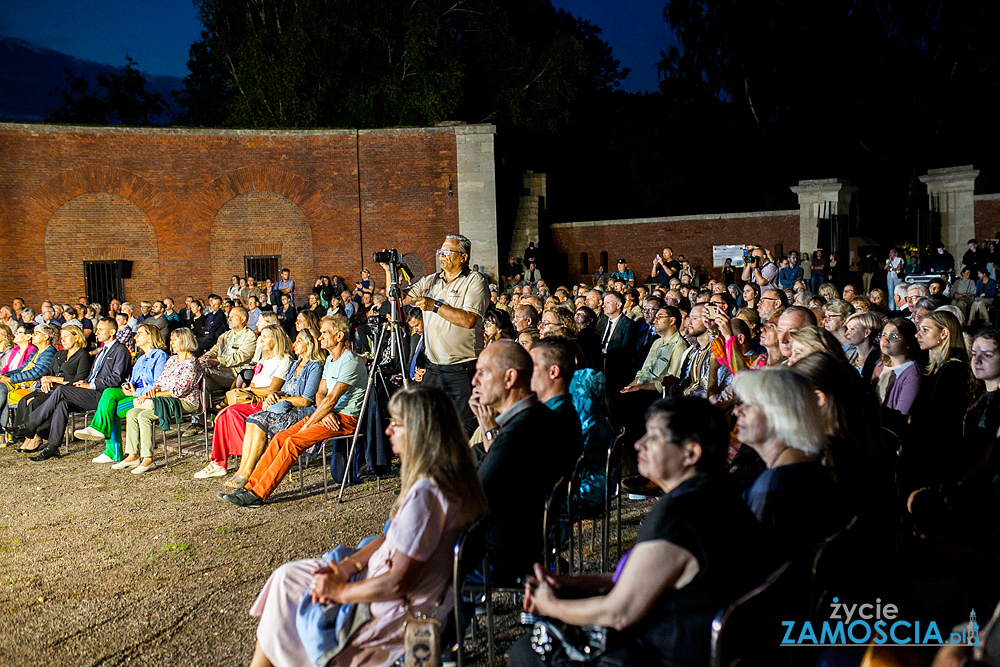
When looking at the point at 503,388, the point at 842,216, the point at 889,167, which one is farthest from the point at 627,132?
the point at 503,388

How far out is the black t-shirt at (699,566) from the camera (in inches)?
85.5

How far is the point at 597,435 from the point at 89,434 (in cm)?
557

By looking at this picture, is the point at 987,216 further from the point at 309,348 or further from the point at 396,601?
the point at 396,601

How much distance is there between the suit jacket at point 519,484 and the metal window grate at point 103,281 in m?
18.3

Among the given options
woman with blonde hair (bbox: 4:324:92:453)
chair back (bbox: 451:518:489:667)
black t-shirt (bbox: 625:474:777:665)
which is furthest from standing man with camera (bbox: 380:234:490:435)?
woman with blonde hair (bbox: 4:324:92:453)

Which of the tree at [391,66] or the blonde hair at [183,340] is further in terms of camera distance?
the tree at [391,66]

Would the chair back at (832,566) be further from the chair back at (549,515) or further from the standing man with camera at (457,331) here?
the standing man with camera at (457,331)

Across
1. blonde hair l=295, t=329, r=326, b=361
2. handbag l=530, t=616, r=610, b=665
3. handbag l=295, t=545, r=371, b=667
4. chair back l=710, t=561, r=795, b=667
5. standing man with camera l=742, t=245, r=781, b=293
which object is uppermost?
standing man with camera l=742, t=245, r=781, b=293

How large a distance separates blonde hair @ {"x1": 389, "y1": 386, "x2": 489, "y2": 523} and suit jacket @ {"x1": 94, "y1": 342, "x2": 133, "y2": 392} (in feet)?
18.7

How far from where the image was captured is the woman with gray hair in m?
2.57

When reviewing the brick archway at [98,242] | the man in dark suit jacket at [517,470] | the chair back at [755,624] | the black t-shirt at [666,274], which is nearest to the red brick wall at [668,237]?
the black t-shirt at [666,274]

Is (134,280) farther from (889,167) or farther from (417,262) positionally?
(889,167)

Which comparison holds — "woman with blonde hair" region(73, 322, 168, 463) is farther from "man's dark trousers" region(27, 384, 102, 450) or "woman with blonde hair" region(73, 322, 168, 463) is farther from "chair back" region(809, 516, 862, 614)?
→ "chair back" region(809, 516, 862, 614)

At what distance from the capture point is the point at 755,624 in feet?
7.41
